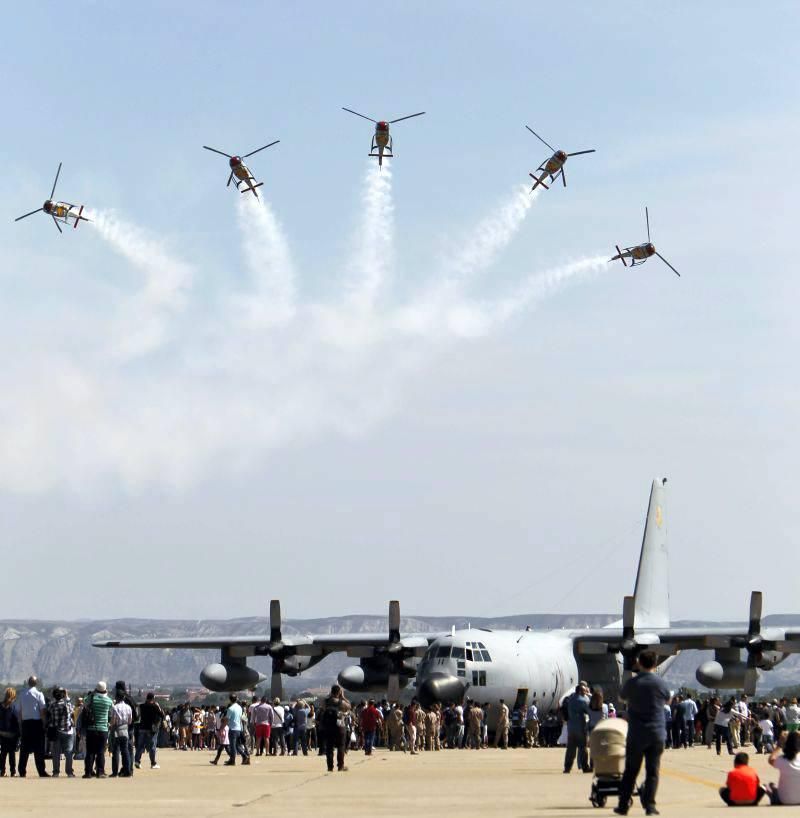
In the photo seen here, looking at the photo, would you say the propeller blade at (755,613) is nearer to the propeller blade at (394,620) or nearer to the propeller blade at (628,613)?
the propeller blade at (628,613)

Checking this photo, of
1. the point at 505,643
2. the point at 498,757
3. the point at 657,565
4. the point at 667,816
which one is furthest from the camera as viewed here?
the point at 657,565

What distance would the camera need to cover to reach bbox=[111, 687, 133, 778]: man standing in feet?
81.5

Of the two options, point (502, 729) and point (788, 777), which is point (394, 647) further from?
point (788, 777)

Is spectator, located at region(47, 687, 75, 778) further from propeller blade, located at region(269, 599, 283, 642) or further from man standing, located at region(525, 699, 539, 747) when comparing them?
propeller blade, located at region(269, 599, 283, 642)

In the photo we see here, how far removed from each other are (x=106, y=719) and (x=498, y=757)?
11.6 m

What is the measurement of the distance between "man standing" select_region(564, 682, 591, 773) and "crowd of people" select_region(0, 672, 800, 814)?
0.02 m

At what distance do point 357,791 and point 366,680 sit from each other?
1224 inches

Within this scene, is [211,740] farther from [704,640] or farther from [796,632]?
[796,632]

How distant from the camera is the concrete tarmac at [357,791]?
1664 cm

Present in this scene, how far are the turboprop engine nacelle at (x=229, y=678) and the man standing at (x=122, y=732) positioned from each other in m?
26.0

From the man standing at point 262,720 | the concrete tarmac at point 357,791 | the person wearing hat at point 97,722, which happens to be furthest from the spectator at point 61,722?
the man standing at point 262,720

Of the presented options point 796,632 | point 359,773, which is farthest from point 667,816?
point 796,632

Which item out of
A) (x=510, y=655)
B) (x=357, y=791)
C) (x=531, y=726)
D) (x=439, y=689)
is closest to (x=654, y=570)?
(x=510, y=655)

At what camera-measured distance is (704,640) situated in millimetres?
50125
